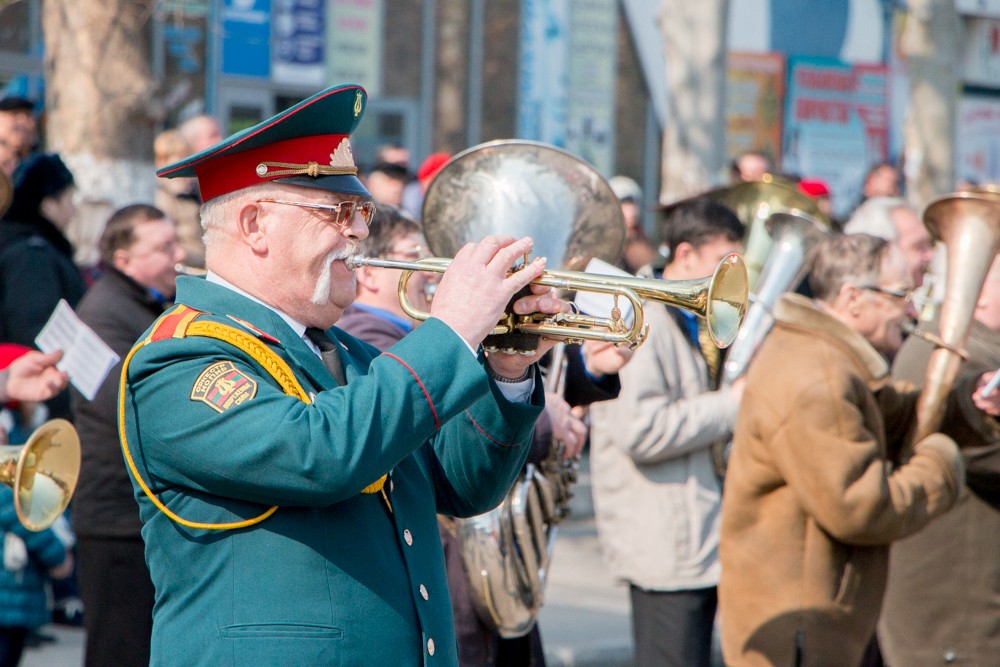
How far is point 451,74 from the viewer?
1315cm

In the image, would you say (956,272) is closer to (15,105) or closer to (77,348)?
(77,348)

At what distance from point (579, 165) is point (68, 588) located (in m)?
3.47

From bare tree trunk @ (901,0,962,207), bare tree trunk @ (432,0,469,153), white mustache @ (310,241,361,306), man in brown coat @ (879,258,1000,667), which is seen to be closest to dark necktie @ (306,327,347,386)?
white mustache @ (310,241,361,306)

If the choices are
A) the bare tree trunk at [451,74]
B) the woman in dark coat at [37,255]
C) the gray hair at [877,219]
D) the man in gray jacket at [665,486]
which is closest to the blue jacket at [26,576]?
the woman in dark coat at [37,255]

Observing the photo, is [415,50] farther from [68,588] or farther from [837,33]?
[68,588]

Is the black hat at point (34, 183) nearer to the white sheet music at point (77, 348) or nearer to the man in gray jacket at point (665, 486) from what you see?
the white sheet music at point (77, 348)

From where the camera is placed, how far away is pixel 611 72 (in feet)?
46.4

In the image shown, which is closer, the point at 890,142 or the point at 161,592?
the point at 161,592

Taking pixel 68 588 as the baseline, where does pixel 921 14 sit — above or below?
above

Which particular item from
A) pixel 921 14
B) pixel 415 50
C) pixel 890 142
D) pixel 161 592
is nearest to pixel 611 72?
pixel 415 50

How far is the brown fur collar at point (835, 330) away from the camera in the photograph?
434 centimetres

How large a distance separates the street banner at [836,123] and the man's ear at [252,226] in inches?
542

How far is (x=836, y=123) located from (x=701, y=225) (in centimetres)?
1163

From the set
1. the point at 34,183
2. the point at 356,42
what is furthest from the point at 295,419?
the point at 356,42
